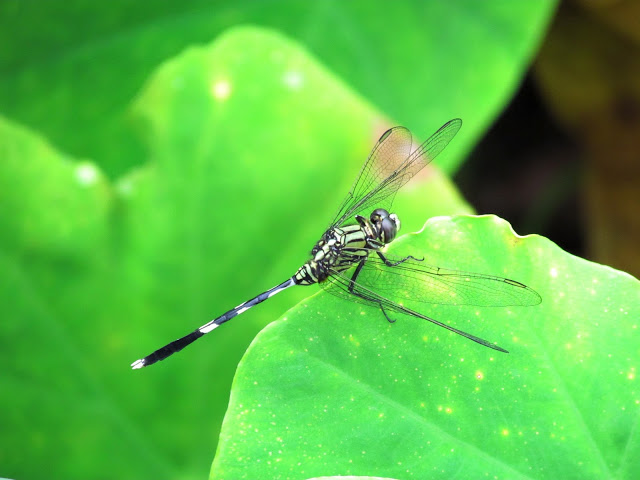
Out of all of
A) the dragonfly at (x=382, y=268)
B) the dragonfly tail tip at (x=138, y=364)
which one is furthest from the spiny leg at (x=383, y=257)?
the dragonfly tail tip at (x=138, y=364)

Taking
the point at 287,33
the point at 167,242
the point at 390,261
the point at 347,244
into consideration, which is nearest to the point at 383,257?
the point at 390,261

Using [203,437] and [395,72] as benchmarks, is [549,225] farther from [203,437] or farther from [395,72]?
[203,437]

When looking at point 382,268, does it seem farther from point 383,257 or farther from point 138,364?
point 138,364

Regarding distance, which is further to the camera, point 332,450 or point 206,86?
point 206,86

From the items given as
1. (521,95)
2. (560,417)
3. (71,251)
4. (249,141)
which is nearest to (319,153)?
(249,141)

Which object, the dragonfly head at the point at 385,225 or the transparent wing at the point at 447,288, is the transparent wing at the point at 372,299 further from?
the dragonfly head at the point at 385,225
